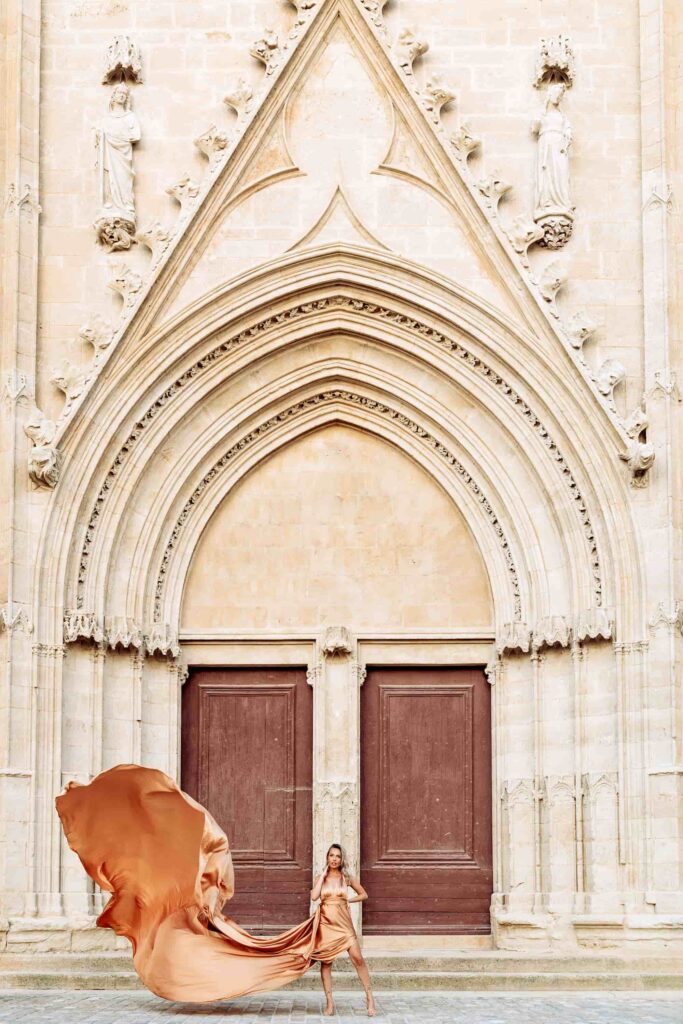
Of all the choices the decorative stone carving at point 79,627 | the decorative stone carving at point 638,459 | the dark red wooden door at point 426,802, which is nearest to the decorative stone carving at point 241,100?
the decorative stone carving at point 638,459

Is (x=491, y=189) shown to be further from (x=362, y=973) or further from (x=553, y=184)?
(x=362, y=973)

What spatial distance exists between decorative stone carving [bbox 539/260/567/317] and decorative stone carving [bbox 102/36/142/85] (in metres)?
4.47

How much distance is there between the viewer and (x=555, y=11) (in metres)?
18.5

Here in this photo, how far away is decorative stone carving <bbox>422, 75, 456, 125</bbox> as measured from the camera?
1805cm

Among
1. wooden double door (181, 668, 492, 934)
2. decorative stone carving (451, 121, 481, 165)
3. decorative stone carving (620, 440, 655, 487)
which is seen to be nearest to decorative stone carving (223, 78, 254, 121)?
decorative stone carving (451, 121, 481, 165)

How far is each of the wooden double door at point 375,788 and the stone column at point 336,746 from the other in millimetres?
166

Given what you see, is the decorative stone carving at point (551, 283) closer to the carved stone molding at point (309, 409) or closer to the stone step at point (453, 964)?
the carved stone molding at point (309, 409)

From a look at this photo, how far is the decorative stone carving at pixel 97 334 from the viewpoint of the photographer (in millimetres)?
17688

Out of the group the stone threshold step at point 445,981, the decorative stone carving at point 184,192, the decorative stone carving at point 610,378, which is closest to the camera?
the stone threshold step at point 445,981

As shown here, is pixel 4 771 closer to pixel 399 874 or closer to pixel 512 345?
pixel 399 874

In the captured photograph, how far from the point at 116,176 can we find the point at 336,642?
5.03 metres

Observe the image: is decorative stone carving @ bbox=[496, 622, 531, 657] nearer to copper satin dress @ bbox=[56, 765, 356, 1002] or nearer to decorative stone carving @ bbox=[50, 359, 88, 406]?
copper satin dress @ bbox=[56, 765, 356, 1002]

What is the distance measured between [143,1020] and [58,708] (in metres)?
4.02

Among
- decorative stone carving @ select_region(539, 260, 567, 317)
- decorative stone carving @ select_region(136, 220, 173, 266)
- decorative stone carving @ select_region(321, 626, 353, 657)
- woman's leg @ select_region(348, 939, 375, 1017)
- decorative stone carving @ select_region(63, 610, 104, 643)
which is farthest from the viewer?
decorative stone carving @ select_region(321, 626, 353, 657)
